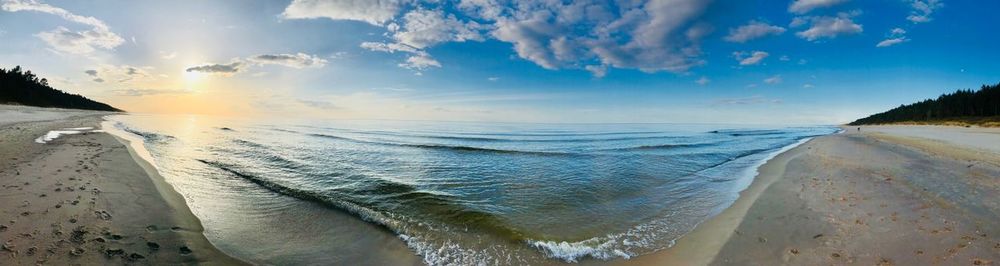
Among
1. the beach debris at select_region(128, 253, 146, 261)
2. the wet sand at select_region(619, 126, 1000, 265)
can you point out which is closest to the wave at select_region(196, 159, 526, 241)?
the wet sand at select_region(619, 126, 1000, 265)

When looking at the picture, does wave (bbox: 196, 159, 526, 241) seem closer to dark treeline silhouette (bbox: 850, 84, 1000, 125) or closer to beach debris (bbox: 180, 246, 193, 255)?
beach debris (bbox: 180, 246, 193, 255)

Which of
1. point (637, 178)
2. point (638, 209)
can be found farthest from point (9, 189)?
point (637, 178)

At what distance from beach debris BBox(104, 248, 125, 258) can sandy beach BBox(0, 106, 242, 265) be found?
0.4 inches

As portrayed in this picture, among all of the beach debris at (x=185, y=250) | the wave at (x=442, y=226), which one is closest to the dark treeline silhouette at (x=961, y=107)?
the wave at (x=442, y=226)

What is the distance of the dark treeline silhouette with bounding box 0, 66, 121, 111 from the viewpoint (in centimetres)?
8394

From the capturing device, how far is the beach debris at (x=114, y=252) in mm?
5251

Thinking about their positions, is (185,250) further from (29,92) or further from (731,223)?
(29,92)

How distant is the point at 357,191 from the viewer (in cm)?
1164

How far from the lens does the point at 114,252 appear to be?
5348 millimetres

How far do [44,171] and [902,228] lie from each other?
20.0m

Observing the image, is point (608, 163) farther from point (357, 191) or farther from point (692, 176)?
point (357, 191)

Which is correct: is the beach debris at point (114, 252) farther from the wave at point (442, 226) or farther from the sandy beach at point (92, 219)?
the wave at point (442, 226)

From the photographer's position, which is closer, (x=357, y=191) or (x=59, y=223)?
(x=59, y=223)

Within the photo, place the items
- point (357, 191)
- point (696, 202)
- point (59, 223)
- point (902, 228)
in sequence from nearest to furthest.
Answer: point (59, 223), point (902, 228), point (696, 202), point (357, 191)
